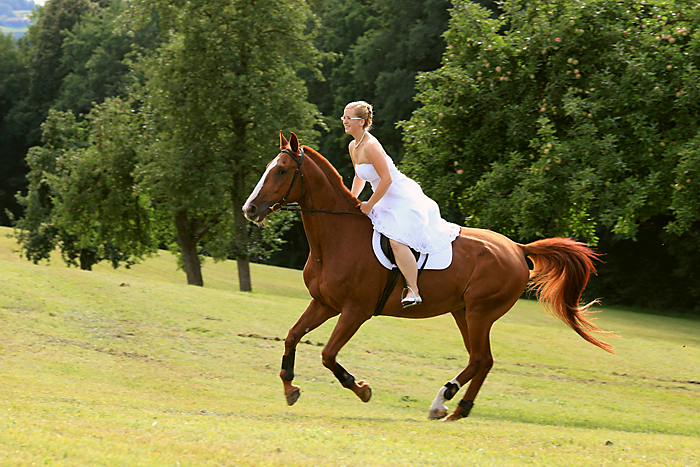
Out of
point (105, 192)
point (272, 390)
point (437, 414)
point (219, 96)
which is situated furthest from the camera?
point (105, 192)

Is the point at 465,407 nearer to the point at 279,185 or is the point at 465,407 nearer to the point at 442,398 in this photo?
the point at 442,398

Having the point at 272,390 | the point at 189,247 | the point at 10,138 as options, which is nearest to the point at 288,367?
the point at 272,390

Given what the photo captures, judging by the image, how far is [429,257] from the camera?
7.66 meters

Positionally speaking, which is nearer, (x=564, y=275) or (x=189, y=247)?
(x=564, y=275)

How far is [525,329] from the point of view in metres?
22.0

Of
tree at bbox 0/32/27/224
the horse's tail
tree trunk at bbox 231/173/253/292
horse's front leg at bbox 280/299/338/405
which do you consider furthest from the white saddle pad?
tree at bbox 0/32/27/224

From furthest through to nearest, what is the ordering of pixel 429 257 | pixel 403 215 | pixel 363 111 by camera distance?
pixel 429 257
pixel 403 215
pixel 363 111

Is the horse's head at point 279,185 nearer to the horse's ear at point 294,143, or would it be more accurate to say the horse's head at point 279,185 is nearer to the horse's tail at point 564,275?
the horse's ear at point 294,143

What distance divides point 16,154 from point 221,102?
46088 millimetres

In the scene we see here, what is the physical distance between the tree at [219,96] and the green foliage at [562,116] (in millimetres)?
10803

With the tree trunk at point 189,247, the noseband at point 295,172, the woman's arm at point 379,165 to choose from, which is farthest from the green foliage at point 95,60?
the woman's arm at point 379,165

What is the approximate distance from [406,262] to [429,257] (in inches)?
14.6

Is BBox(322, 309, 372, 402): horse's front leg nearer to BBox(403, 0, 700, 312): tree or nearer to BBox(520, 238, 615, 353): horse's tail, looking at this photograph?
BBox(520, 238, 615, 353): horse's tail

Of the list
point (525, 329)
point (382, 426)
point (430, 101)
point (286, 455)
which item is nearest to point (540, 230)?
point (430, 101)
